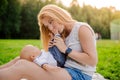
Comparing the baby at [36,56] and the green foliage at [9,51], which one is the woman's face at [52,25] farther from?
the green foliage at [9,51]

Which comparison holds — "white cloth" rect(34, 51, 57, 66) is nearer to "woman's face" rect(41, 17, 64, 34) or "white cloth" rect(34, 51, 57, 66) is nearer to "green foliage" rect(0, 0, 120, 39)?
"woman's face" rect(41, 17, 64, 34)

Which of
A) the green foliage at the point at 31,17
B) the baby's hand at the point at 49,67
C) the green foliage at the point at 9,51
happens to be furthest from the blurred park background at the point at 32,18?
the baby's hand at the point at 49,67

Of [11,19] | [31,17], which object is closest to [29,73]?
[11,19]

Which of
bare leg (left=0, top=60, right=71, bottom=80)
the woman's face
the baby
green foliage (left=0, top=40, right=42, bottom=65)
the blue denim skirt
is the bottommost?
green foliage (left=0, top=40, right=42, bottom=65)

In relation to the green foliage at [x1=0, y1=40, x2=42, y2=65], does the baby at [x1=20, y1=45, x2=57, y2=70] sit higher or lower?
higher

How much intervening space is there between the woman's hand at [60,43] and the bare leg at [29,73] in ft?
0.59

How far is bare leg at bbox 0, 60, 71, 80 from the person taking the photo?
260cm

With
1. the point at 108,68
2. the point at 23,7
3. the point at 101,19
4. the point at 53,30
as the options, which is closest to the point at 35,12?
the point at 23,7

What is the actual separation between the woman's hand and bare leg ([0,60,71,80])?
7.0 inches

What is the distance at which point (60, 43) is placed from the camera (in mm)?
2906

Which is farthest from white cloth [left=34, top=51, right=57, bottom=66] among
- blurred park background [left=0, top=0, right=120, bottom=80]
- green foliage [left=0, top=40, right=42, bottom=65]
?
blurred park background [left=0, top=0, right=120, bottom=80]

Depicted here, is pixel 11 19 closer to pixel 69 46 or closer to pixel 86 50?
pixel 69 46

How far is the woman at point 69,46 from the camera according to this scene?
274cm

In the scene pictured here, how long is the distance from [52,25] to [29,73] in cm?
46
